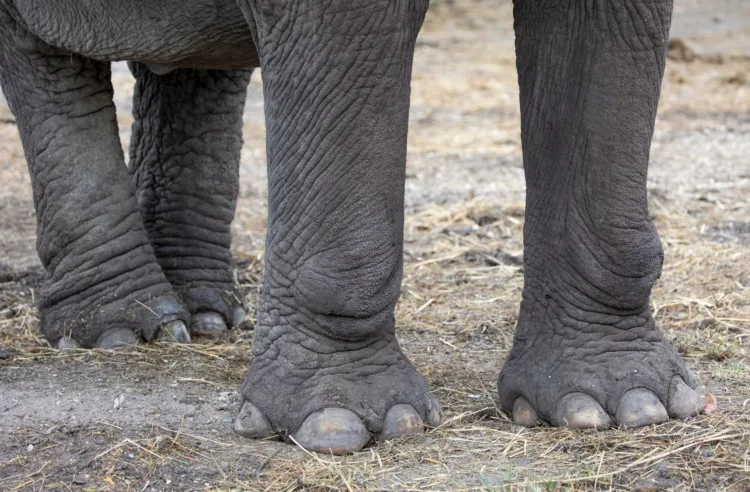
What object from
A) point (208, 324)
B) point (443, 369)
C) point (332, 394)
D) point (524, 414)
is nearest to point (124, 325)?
point (208, 324)

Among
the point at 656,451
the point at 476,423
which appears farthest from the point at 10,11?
the point at 656,451

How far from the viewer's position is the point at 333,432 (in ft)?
9.23

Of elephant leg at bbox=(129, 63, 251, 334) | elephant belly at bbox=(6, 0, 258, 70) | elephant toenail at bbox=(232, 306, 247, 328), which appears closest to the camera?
elephant belly at bbox=(6, 0, 258, 70)

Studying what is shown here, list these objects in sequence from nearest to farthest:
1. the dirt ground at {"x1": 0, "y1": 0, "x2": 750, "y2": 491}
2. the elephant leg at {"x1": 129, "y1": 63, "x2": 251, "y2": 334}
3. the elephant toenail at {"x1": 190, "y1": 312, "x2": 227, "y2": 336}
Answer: the dirt ground at {"x1": 0, "y1": 0, "x2": 750, "y2": 491}, the elephant toenail at {"x1": 190, "y1": 312, "x2": 227, "y2": 336}, the elephant leg at {"x1": 129, "y1": 63, "x2": 251, "y2": 334}

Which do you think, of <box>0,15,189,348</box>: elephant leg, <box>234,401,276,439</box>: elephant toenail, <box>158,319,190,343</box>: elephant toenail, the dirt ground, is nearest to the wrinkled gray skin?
<box>234,401,276,439</box>: elephant toenail

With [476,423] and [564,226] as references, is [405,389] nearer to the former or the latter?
[476,423]

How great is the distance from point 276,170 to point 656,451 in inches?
42.1

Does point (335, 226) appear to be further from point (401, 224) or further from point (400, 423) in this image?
point (400, 423)

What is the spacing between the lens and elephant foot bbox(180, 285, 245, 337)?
4.17 meters

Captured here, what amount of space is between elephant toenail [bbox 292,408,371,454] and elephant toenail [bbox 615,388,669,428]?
595 millimetres

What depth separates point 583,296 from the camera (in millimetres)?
3012

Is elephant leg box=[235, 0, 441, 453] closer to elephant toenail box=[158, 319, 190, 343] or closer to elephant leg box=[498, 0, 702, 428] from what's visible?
elephant leg box=[498, 0, 702, 428]

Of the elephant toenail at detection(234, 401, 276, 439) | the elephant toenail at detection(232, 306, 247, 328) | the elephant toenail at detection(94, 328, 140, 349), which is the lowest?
the elephant toenail at detection(232, 306, 247, 328)

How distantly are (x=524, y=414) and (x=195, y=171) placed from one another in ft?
6.21
